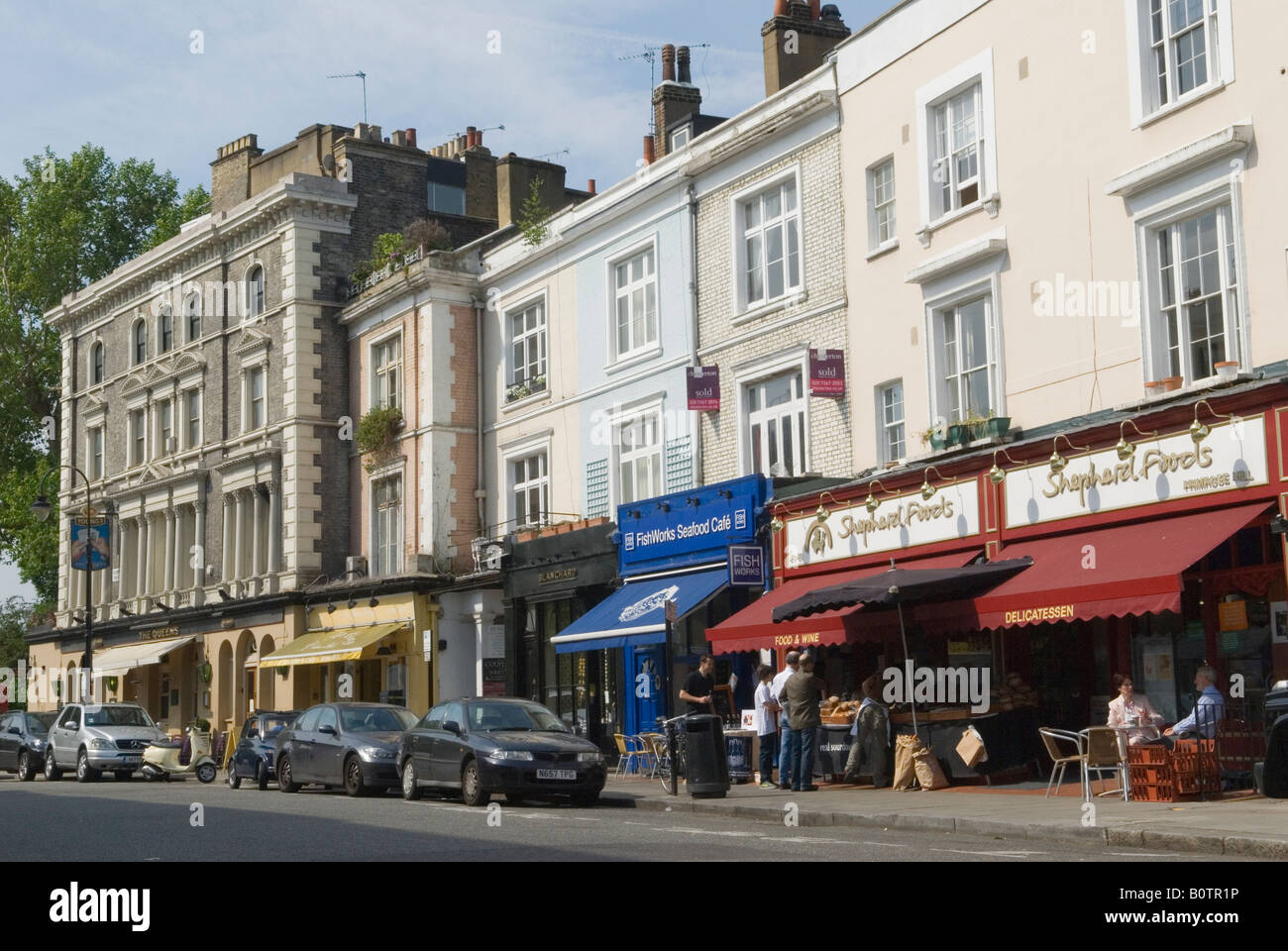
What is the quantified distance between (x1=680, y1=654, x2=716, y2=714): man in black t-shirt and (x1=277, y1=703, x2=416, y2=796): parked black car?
450cm

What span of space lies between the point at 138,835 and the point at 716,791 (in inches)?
291

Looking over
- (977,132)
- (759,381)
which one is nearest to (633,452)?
(759,381)

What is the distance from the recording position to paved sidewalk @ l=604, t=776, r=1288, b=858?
527 inches

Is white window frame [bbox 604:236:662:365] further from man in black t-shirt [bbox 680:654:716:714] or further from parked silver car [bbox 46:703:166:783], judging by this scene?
parked silver car [bbox 46:703:166:783]

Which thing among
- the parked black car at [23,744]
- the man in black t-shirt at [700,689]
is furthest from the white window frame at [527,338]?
the parked black car at [23,744]

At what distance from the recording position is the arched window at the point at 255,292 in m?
43.9

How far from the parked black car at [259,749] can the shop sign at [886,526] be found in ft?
30.6

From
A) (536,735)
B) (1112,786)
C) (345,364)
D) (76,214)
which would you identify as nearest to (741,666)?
(536,735)

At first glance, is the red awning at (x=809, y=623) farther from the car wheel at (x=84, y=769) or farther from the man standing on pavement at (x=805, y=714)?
the car wheel at (x=84, y=769)

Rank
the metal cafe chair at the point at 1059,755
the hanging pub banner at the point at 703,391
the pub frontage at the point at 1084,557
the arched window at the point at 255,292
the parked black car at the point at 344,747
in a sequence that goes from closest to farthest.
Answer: the metal cafe chair at the point at 1059,755, the pub frontage at the point at 1084,557, the parked black car at the point at 344,747, the hanging pub banner at the point at 703,391, the arched window at the point at 255,292

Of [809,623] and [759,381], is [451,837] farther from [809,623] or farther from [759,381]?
[759,381]

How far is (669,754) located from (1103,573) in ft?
22.2

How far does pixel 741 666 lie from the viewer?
2717 centimetres

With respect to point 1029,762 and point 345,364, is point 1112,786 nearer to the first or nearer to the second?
point 1029,762
